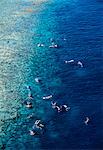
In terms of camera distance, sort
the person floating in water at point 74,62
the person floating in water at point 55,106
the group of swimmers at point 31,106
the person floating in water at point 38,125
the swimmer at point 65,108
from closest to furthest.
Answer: the group of swimmers at point 31,106 → the person floating in water at point 38,125 → the person floating in water at point 55,106 → the swimmer at point 65,108 → the person floating in water at point 74,62

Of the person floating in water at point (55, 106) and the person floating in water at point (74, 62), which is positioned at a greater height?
the person floating in water at point (74, 62)

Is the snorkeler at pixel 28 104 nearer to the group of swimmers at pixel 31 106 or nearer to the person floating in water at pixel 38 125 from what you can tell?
the group of swimmers at pixel 31 106

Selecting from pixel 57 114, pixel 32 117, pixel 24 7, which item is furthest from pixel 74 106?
pixel 24 7

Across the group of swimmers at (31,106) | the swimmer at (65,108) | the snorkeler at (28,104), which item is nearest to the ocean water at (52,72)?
the group of swimmers at (31,106)

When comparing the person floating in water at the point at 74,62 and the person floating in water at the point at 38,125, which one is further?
the person floating in water at the point at 74,62

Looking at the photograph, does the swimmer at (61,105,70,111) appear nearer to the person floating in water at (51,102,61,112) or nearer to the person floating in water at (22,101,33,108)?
the person floating in water at (51,102,61,112)

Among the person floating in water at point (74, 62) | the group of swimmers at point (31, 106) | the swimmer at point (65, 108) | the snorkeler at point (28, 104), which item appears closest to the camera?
the group of swimmers at point (31, 106)

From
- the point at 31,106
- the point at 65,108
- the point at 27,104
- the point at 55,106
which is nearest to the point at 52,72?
the point at 27,104

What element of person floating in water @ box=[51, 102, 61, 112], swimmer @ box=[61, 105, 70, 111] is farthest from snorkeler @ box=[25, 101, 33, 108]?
swimmer @ box=[61, 105, 70, 111]

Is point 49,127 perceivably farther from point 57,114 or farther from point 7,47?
point 7,47
